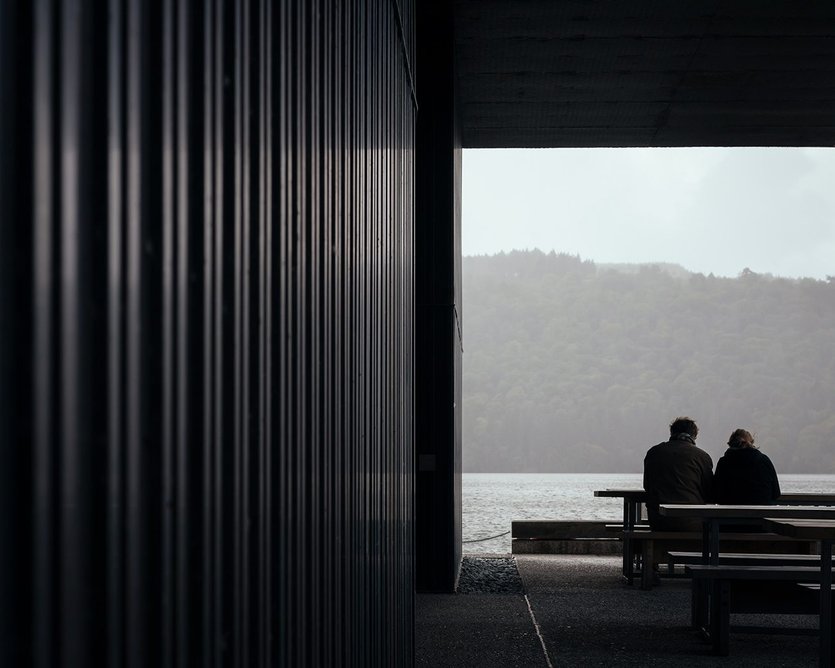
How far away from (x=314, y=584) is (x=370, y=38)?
2.01 metres

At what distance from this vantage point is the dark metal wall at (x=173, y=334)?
1.14m

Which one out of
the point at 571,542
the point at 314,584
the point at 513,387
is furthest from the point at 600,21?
the point at 513,387

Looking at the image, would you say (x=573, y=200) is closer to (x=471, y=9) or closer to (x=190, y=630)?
(x=471, y=9)

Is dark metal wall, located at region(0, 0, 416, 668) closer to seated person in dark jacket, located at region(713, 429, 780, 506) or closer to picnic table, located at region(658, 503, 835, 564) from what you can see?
picnic table, located at region(658, 503, 835, 564)

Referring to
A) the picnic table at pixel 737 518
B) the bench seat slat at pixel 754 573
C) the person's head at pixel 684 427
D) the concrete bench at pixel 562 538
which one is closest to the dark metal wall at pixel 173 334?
the picnic table at pixel 737 518

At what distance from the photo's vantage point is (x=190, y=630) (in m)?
1.65

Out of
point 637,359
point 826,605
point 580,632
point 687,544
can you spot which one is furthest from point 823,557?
point 637,359

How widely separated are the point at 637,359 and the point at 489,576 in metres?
103

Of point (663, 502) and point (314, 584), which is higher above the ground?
point (314, 584)

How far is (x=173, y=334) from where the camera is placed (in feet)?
5.07

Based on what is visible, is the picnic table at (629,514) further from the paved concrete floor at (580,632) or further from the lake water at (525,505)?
the lake water at (525,505)

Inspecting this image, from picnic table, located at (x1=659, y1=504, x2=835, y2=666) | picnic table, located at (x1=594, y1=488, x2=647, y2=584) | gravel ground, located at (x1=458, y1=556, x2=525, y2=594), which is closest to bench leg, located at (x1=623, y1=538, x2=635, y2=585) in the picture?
picnic table, located at (x1=594, y1=488, x2=647, y2=584)

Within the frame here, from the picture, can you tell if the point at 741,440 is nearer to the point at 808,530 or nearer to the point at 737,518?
the point at 737,518

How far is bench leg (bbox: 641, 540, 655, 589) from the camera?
31.2ft
